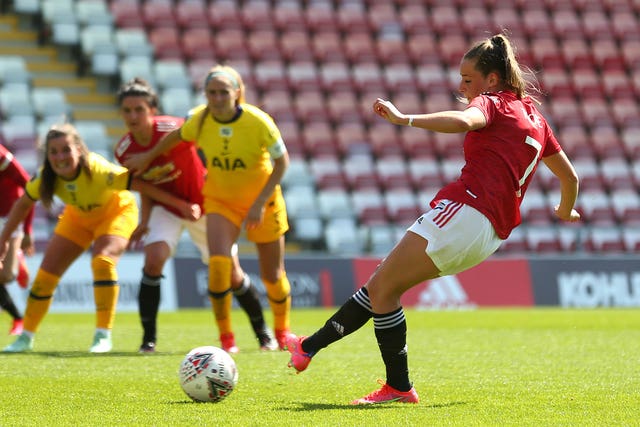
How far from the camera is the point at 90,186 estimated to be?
8.44 metres

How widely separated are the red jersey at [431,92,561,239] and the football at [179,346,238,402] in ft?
4.59

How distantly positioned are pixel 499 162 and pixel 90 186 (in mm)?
4097

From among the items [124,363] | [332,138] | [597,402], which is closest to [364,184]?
[332,138]

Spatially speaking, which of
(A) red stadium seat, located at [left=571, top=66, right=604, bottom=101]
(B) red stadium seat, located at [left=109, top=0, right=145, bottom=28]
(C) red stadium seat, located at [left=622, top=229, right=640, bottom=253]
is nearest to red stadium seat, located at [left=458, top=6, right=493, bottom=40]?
(A) red stadium seat, located at [left=571, top=66, right=604, bottom=101]

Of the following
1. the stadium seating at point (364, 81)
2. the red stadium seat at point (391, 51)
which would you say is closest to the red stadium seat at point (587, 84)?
the stadium seating at point (364, 81)

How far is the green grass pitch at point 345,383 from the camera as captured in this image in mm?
4980

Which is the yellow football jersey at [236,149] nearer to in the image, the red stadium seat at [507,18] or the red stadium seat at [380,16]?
the red stadium seat at [380,16]

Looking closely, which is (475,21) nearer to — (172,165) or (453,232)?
(172,165)

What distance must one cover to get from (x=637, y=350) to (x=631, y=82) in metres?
17.4

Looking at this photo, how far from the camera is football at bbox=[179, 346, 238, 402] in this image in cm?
554

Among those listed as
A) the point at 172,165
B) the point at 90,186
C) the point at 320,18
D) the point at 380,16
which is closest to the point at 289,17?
the point at 320,18

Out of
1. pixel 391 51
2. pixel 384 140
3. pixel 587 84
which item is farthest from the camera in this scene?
pixel 587 84

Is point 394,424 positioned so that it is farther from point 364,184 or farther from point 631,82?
point 631,82

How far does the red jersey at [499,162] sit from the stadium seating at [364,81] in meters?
12.7
